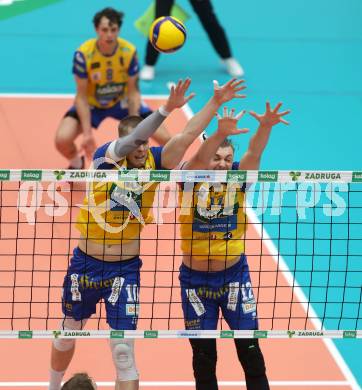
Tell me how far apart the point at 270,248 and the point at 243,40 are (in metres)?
6.93

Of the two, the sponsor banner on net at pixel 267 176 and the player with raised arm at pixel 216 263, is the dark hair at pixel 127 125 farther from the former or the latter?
the sponsor banner on net at pixel 267 176

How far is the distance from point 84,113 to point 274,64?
529 centimetres

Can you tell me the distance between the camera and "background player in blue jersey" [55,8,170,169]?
11.4 metres

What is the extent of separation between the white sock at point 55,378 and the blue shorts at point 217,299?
1185mm

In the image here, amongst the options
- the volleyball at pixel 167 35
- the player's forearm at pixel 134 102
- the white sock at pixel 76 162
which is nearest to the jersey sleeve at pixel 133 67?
the player's forearm at pixel 134 102

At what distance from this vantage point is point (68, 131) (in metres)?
11.5

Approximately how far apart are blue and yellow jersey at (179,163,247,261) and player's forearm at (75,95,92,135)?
4.32 meters

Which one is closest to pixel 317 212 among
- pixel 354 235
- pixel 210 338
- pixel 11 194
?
pixel 354 235

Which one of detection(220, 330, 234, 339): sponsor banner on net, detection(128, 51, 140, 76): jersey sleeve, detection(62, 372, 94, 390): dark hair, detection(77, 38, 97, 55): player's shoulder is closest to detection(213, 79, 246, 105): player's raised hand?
detection(220, 330, 234, 339): sponsor banner on net

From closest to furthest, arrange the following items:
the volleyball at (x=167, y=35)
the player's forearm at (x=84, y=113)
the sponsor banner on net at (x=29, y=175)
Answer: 1. the sponsor banner on net at (x=29, y=175)
2. the volleyball at (x=167, y=35)
3. the player's forearm at (x=84, y=113)

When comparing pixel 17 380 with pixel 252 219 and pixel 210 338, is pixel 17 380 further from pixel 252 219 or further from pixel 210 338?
pixel 252 219

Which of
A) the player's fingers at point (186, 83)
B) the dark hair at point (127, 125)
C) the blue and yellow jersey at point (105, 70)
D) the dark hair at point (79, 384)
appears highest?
the blue and yellow jersey at point (105, 70)

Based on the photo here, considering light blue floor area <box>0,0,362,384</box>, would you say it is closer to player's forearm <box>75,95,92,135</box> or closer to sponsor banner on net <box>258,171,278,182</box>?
player's forearm <box>75,95,92,135</box>

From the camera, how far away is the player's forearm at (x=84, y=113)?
1133 cm
